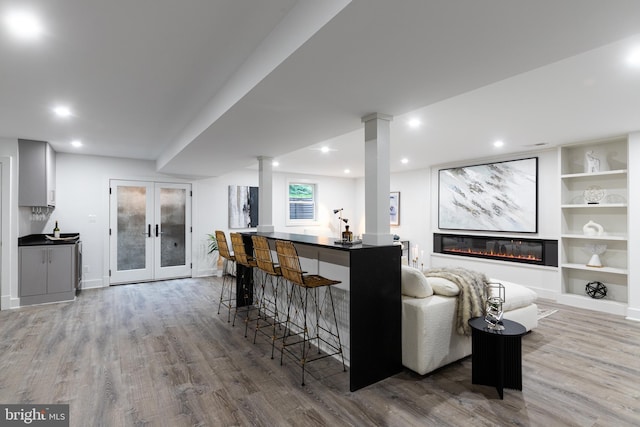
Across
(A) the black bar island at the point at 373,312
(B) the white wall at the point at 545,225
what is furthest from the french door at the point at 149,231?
(B) the white wall at the point at 545,225

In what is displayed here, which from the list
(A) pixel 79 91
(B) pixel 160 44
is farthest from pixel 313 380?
(A) pixel 79 91

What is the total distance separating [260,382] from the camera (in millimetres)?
2723

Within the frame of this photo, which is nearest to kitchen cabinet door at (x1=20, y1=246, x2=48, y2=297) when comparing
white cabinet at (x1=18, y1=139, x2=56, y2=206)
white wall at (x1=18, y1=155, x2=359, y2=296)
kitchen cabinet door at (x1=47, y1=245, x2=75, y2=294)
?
kitchen cabinet door at (x1=47, y1=245, x2=75, y2=294)

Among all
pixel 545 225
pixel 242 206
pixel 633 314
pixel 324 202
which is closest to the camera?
pixel 633 314

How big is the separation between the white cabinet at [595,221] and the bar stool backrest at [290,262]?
181 inches

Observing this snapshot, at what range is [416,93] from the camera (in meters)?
2.45

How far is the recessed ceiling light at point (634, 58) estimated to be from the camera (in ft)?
7.52

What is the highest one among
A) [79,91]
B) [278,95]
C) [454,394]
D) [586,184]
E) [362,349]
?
[79,91]

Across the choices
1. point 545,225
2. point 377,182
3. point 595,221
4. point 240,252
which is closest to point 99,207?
point 240,252

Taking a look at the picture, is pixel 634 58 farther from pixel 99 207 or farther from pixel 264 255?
pixel 99 207

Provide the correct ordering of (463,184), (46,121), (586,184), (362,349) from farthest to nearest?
(463,184) → (586,184) → (46,121) → (362,349)

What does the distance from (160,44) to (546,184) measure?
6.03m

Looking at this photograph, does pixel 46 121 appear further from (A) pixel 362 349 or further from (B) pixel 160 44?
(A) pixel 362 349

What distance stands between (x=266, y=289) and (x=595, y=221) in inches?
201
